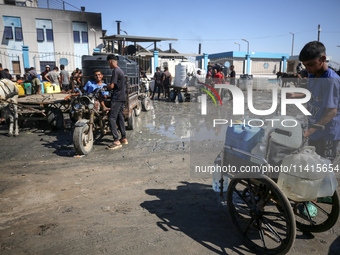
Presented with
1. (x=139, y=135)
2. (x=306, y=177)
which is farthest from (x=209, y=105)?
(x=306, y=177)

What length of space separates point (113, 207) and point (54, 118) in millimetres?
5615

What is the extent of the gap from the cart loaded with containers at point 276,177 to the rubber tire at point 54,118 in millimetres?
6634

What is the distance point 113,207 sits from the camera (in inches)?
146

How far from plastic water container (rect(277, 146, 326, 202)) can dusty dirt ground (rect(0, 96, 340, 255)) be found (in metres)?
0.81

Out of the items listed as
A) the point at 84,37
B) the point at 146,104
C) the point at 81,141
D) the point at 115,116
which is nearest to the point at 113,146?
the point at 115,116

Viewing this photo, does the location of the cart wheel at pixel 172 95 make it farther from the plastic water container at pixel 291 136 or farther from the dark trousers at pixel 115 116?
the plastic water container at pixel 291 136

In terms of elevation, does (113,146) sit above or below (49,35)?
below

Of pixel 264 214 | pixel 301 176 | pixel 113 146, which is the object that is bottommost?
pixel 113 146

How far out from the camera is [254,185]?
2.87 m

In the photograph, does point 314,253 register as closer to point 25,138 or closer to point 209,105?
point 25,138

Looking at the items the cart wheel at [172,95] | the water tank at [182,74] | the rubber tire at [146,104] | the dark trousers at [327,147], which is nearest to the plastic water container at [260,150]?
the dark trousers at [327,147]

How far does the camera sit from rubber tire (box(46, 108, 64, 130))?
8.19m

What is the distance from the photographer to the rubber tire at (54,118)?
26.9ft

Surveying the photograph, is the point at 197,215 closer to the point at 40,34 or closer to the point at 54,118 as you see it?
the point at 54,118
